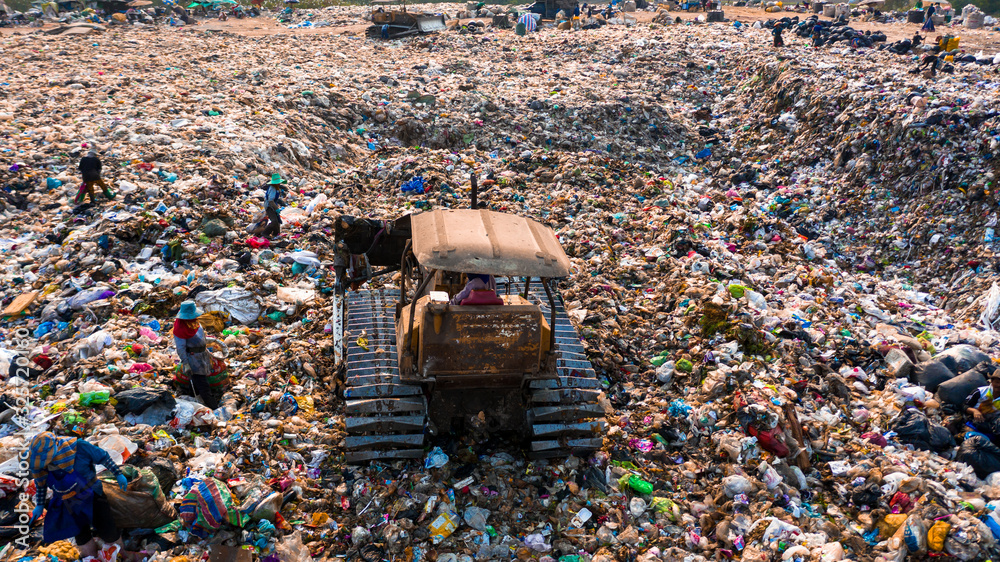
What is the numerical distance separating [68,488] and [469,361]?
259 cm

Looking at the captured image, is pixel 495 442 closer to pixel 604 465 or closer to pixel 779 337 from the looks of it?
pixel 604 465

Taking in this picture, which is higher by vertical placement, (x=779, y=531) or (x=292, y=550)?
(x=292, y=550)

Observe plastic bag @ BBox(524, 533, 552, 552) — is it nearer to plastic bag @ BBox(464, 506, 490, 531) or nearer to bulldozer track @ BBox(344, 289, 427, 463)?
plastic bag @ BBox(464, 506, 490, 531)

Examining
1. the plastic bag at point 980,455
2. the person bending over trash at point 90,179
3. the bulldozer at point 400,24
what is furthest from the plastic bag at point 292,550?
the bulldozer at point 400,24

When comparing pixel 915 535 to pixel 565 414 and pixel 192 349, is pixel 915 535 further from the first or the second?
pixel 192 349

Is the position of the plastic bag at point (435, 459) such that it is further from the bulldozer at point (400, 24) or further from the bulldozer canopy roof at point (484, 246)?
the bulldozer at point (400, 24)

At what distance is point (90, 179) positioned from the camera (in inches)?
305

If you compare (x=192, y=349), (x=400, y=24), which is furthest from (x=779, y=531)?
(x=400, y=24)

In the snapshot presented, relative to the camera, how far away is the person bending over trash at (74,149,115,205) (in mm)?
7609

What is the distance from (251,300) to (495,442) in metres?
3.41

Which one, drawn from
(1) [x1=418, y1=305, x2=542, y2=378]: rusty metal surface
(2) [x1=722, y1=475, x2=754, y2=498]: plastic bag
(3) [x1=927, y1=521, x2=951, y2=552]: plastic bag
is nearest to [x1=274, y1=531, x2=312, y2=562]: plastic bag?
(1) [x1=418, y1=305, x2=542, y2=378]: rusty metal surface

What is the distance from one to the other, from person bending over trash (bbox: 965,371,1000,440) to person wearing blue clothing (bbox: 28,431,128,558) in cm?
673

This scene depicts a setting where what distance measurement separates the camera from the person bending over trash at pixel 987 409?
4812 millimetres

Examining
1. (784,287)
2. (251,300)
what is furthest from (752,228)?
(251,300)
